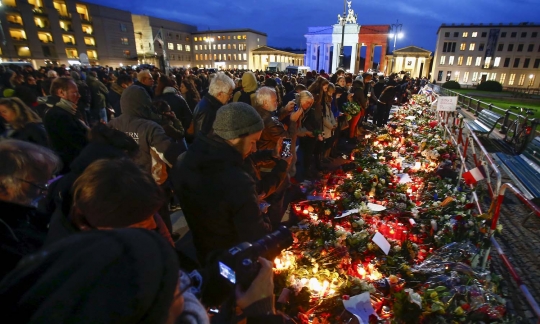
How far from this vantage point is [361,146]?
7.68 m

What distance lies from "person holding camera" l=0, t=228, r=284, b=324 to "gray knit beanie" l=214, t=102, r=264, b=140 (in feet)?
4.27

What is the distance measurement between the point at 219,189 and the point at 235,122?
0.49 meters

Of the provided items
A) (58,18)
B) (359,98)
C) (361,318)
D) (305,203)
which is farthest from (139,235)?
(58,18)

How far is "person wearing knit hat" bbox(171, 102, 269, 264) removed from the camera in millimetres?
1912

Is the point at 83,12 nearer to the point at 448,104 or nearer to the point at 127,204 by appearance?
the point at 448,104

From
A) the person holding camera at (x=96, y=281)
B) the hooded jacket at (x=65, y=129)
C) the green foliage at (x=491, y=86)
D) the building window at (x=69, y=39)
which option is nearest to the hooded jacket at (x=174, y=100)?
Answer: the hooded jacket at (x=65, y=129)

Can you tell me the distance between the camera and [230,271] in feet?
3.81

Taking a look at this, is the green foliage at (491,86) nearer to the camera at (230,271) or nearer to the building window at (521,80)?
the building window at (521,80)

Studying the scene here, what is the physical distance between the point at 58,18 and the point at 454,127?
61857 mm

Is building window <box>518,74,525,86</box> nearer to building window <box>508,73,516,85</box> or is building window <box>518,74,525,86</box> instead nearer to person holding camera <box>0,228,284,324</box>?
building window <box>508,73,516,85</box>

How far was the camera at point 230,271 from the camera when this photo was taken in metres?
1.13

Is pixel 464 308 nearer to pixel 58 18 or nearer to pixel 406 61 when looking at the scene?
pixel 58 18

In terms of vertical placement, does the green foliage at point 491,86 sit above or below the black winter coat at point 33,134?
below

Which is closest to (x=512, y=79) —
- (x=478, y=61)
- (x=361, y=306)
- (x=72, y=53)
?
(x=478, y=61)
